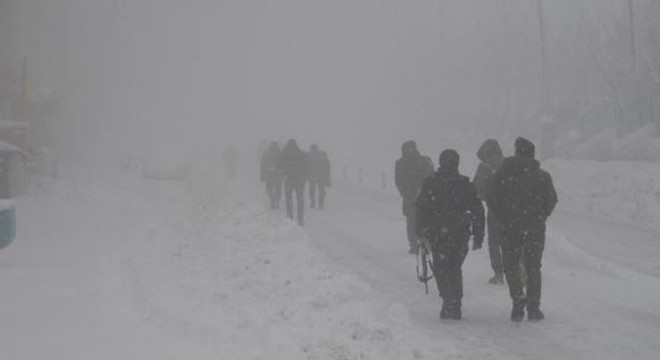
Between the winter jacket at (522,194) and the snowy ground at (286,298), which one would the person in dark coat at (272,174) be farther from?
the winter jacket at (522,194)

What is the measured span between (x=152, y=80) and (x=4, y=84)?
118m

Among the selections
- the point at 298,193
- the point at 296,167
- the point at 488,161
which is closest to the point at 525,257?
the point at 488,161

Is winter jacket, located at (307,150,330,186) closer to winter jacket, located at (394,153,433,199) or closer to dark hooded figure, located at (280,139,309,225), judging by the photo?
dark hooded figure, located at (280,139,309,225)

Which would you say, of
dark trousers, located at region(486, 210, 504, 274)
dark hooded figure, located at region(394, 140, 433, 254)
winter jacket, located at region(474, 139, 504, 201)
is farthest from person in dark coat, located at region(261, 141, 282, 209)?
dark trousers, located at region(486, 210, 504, 274)

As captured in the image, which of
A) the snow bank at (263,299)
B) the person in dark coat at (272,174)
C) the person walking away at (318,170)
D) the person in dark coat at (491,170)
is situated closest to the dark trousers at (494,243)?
the person in dark coat at (491,170)

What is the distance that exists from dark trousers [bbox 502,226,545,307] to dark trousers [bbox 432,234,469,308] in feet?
1.73

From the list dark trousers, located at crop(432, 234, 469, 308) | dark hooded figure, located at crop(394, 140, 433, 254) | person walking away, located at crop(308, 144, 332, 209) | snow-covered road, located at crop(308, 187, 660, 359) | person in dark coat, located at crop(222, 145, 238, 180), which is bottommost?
snow-covered road, located at crop(308, 187, 660, 359)

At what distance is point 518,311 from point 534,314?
0.23 meters

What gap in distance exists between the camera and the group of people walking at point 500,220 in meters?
9.59

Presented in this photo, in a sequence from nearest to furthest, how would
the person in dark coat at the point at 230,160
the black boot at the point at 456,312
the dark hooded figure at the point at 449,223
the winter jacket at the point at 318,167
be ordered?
the dark hooded figure at the point at 449,223 < the black boot at the point at 456,312 < the winter jacket at the point at 318,167 < the person in dark coat at the point at 230,160

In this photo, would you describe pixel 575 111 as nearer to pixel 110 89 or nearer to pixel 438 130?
pixel 438 130

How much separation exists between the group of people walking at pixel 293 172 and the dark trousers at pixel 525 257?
1224 centimetres

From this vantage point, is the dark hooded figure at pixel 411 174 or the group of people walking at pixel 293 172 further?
the group of people walking at pixel 293 172

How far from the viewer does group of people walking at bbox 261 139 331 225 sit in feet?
71.2
